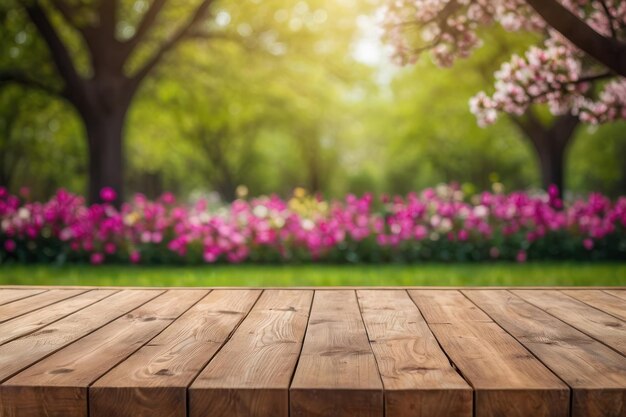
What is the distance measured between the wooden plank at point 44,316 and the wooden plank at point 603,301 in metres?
2.49

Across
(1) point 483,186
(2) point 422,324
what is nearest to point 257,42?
(2) point 422,324

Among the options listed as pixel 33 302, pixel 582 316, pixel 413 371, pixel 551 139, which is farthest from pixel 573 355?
pixel 551 139

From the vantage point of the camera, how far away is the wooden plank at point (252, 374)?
1.76m

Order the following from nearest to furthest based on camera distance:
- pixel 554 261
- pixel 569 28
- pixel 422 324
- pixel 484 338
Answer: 1. pixel 484 338
2. pixel 422 324
3. pixel 569 28
4. pixel 554 261

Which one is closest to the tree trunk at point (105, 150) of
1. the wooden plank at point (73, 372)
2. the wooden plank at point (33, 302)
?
the wooden plank at point (33, 302)

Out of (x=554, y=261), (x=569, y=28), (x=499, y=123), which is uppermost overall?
(x=499, y=123)

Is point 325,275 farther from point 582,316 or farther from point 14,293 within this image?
point 582,316

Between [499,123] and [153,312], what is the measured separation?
19340 mm

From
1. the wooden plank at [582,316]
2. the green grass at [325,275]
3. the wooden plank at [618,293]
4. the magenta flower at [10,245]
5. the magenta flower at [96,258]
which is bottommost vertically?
the green grass at [325,275]

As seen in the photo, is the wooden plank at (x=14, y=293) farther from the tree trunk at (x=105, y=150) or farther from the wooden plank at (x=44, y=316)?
the tree trunk at (x=105, y=150)

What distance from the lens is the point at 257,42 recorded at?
1089 cm

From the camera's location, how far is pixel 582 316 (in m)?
2.82

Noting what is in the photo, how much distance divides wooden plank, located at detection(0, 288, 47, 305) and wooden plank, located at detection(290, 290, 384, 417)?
174 cm

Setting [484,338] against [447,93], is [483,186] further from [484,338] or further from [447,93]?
[484,338]
